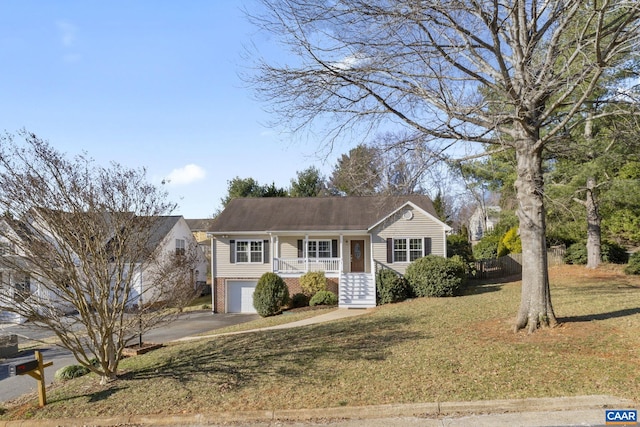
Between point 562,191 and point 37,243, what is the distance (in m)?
17.4

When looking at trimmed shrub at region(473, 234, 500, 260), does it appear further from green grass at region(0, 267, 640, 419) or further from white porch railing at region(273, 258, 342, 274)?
green grass at region(0, 267, 640, 419)

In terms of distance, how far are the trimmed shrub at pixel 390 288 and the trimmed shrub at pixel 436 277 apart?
0.36 m

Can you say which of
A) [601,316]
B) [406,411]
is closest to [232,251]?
[601,316]

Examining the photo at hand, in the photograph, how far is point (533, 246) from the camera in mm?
8867

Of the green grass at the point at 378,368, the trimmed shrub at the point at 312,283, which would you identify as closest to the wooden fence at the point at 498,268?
the trimmed shrub at the point at 312,283

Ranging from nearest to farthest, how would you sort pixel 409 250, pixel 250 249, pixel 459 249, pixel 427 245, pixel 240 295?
pixel 427 245
pixel 409 250
pixel 240 295
pixel 250 249
pixel 459 249

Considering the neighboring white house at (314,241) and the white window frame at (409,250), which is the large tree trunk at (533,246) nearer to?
the neighboring white house at (314,241)

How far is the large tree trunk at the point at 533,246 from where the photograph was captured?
8.74 metres

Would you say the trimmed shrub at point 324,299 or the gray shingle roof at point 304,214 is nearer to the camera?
the trimmed shrub at point 324,299

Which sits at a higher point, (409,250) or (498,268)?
(409,250)

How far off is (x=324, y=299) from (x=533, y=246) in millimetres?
12287

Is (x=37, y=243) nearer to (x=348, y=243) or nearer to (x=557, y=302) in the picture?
(x=557, y=302)

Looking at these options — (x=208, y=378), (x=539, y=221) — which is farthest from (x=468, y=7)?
(x=208, y=378)

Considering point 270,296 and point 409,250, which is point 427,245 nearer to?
point 409,250
